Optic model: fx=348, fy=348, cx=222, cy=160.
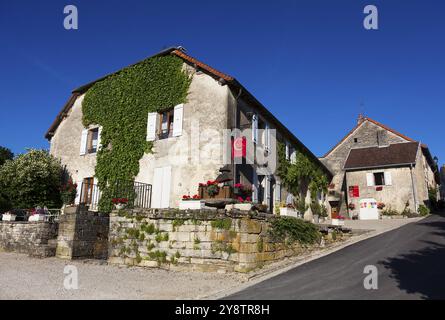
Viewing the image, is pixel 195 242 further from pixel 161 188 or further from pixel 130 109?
pixel 130 109

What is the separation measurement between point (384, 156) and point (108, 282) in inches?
894

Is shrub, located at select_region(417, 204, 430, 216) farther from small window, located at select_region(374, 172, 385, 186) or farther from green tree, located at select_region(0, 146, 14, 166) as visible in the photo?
green tree, located at select_region(0, 146, 14, 166)

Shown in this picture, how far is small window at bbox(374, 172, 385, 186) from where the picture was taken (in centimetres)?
2452

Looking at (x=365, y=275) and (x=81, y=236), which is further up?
(x=81, y=236)

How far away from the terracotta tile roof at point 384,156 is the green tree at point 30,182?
1982 centimetres

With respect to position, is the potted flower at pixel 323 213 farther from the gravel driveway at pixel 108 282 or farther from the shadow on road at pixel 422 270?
the gravel driveway at pixel 108 282

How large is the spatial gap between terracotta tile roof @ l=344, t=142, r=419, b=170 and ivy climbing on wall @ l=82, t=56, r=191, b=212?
666 inches

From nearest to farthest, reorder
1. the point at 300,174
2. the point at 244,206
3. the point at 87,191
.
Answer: the point at 244,206, the point at 87,191, the point at 300,174

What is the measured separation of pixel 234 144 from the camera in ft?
39.5

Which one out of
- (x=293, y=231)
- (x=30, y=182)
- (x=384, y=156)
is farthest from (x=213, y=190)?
(x=384, y=156)

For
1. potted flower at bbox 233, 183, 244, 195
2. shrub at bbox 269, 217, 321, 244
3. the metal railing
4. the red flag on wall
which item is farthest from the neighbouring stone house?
potted flower at bbox 233, 183, 244, 195

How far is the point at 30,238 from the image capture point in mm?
12227
